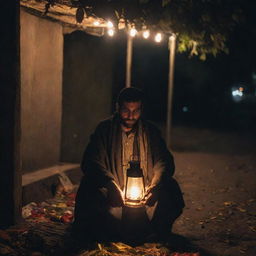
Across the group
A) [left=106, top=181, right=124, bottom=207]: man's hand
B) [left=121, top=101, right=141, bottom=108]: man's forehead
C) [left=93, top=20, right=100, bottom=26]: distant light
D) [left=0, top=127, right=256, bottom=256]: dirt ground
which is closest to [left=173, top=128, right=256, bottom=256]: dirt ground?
[left=0, top=127, right=256, bottom=256]: dirt ground

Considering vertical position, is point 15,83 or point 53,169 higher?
point 15,83

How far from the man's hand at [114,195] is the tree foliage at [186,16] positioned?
259cm

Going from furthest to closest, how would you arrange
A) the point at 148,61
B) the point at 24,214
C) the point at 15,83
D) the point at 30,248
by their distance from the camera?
the point at 148,61 → the point at 24,214 → the point at 15,83 → the point at 30,248

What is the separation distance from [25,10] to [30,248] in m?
4.18

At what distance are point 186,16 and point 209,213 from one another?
139 inches

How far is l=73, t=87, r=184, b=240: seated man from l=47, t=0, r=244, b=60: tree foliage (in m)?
1.62

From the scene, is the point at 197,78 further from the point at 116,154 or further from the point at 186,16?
the point at 116,154

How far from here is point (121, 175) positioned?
5.32 m

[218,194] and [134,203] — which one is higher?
[134,203]

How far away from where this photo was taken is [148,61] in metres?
29.8

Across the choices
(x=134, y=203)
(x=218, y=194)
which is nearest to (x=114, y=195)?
(x=134, y=203)

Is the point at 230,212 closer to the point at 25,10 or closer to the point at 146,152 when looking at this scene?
the point at 146,152

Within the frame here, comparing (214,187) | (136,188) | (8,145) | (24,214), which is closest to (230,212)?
(214,187)

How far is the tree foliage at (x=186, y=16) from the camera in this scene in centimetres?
619
